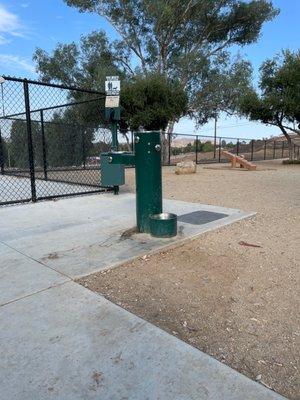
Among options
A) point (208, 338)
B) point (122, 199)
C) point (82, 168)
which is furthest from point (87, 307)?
point (82, 168)

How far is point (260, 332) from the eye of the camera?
2326 mm

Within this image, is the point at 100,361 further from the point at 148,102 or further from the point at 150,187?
the point at 148,102

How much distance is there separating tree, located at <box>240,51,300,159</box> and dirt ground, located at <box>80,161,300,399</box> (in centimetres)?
1774

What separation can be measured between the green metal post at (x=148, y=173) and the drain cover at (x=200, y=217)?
2.88 ft

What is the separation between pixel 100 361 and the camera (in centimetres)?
200

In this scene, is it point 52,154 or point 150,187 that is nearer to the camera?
point 150,187

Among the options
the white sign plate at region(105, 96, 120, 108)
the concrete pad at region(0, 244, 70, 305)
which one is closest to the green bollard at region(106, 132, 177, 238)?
the concrete pad at region(0, 244, 70, 305)

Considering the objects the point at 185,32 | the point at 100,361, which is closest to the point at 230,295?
the point at 100,361

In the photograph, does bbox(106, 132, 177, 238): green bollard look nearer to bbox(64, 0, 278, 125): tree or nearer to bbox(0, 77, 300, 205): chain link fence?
bbox(0, 77, 300, 205): chain link fence

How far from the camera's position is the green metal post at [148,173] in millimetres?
4195

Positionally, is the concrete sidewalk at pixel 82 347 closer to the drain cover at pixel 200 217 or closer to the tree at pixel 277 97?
the drain cover at pixel 200 217

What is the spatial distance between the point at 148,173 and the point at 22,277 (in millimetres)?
1833

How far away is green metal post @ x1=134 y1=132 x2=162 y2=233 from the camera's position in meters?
4.20

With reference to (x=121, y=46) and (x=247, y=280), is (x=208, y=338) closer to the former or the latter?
(x=247, y=280)
